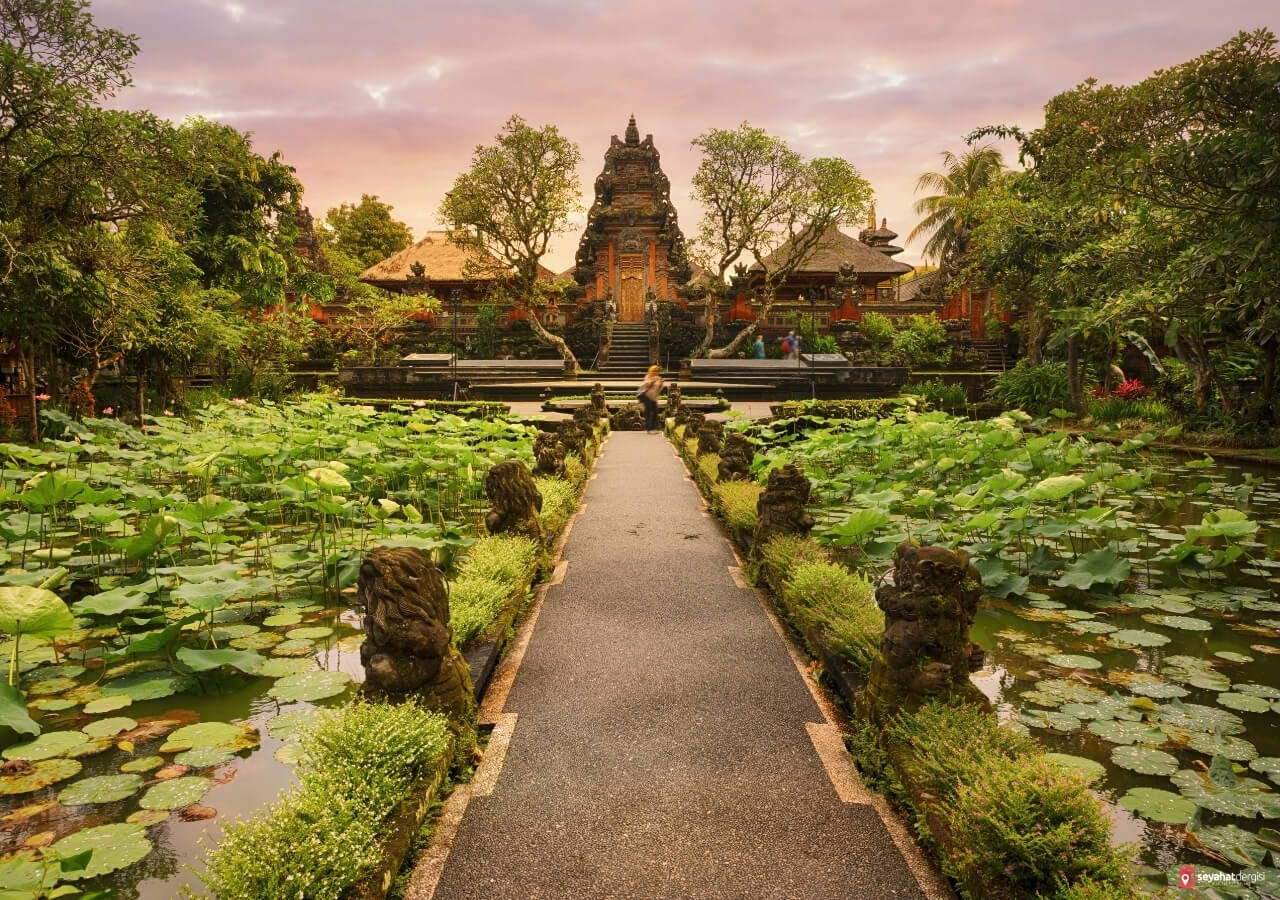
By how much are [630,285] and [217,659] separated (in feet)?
92.7

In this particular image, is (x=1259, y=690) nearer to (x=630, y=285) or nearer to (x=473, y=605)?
(x=473, y=605)

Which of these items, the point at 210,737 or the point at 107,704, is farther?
the point at 107,704

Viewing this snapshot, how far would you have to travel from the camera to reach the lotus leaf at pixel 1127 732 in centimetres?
317

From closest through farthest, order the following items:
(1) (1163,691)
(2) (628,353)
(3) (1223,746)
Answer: (3) (1223,746), (1) (1163,691), (2) (628,353)

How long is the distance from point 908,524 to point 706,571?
1.77m

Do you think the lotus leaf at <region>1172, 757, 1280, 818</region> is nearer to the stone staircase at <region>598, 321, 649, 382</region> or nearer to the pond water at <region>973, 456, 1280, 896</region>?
the pond water at <region>973, 456, 1280, 896</region>

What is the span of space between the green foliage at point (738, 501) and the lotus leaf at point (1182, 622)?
286 centimetres

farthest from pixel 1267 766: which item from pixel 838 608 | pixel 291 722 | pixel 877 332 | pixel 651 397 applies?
pixel 877 332

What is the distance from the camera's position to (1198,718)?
11.0 feet

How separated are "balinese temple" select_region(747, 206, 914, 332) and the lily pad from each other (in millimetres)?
28705

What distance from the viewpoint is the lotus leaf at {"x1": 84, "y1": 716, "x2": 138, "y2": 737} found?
321cm

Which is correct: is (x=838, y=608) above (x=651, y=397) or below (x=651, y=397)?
below

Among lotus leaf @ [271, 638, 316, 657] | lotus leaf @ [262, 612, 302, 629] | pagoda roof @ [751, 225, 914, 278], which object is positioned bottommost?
lotus leaf @ [271, 638, 316, 657]

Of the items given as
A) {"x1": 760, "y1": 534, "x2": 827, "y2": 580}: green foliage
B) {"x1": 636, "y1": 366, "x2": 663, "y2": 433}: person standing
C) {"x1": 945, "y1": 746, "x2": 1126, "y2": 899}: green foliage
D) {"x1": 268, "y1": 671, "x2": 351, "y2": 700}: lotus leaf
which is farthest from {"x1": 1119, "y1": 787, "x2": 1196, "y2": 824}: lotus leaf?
{"x1": 636, "y1": 366, "x2": 663, "y2": 433}: person standing
